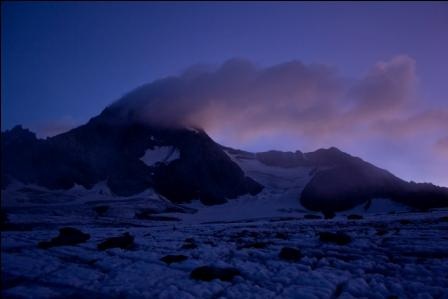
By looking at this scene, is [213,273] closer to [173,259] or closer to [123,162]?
[173,259]

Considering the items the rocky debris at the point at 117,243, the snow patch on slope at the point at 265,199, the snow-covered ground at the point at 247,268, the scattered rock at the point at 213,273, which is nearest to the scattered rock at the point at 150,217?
the snow patch on slope at the point at 265,199

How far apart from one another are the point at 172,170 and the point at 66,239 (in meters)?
98.7

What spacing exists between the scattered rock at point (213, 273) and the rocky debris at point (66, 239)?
1134cm

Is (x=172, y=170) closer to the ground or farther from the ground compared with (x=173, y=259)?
farther from the ground

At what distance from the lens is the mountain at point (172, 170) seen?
103812 millimetres

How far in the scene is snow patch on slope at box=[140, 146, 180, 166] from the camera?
128788 millimetres

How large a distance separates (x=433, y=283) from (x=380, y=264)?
338 centimetres

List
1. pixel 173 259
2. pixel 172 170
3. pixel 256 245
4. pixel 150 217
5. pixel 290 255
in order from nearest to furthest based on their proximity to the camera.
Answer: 1. pixel 173 259
2. pixel 290 255
3. pixel 256 245
4. pixel 150 217
5. pixel 172 170

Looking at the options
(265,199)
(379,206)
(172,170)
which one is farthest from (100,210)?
(379,206)

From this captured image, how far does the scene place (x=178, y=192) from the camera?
117000mm

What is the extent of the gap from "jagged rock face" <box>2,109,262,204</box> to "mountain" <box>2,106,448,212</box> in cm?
26

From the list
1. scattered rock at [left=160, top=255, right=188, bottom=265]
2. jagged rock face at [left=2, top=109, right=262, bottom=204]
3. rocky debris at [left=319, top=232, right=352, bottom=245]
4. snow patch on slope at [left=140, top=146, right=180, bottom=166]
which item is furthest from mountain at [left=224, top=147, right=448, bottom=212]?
scattered rock at [left=160, top=255, right=188, bottom=265]

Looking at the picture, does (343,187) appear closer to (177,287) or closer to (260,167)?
(260,167)

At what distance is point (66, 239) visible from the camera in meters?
25.5
